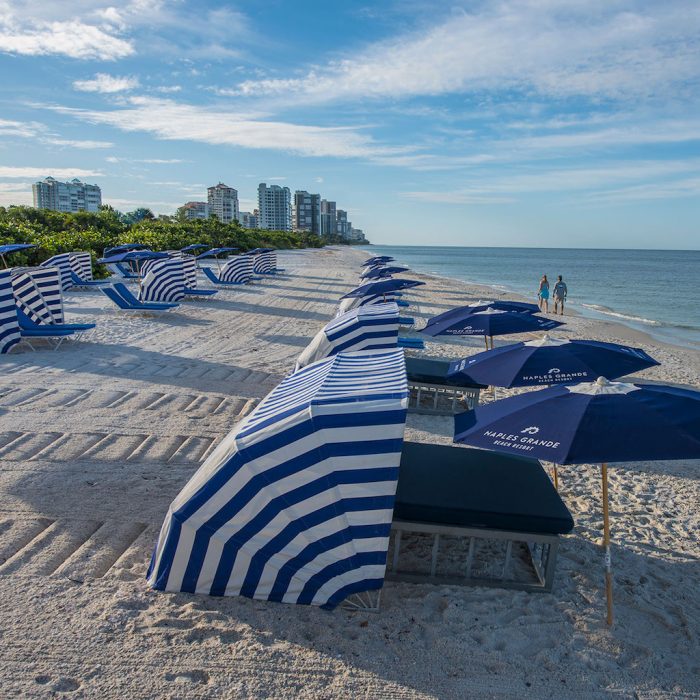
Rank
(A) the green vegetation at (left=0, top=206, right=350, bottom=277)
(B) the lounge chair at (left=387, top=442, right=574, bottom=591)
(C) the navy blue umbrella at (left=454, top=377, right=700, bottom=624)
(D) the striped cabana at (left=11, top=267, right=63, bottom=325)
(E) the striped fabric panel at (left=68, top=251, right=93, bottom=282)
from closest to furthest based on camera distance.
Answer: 1. (C) the navy blue umbrella at (left=454, top=377, right=700, bottom=624)
2. (B) the lounge chair at (left=387, top=442, right=574, bottom=591)
3. (D) the striped cabana at (left=11, top=267, right=63, bottom=325)
4. (E) the striped fabric panel at (left=68, top=251, right=93, bottom=282)
5. (A) the green vegetation at (left=0, top=206, right=350, bottom=277)

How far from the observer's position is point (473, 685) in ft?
9.91

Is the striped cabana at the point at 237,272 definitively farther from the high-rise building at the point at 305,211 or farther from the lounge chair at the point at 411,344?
the high-rise building at the point at 305,211

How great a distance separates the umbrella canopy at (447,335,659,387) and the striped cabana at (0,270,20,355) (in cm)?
791

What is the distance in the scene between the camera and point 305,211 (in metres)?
183

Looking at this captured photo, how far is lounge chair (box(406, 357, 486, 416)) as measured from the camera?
24.5ft

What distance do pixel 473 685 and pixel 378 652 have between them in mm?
522

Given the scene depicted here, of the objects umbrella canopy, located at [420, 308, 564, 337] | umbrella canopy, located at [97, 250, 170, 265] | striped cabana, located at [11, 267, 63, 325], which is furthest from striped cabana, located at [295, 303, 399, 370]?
umbrella canopy, located at [97, 250, 170, 265]

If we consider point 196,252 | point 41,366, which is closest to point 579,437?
point 41,366

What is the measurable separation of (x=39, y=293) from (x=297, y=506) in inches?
381

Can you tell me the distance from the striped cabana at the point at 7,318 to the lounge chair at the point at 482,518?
798 centimetres

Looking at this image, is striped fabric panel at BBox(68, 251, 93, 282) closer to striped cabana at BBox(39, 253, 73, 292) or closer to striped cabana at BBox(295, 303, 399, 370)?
striped cabana at BBox(39, 253, 73, 292)

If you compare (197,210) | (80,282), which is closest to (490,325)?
(80,282)

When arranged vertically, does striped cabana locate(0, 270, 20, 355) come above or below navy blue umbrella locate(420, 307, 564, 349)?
below

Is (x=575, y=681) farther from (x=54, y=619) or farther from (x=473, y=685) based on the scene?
(x=54, y=619)
